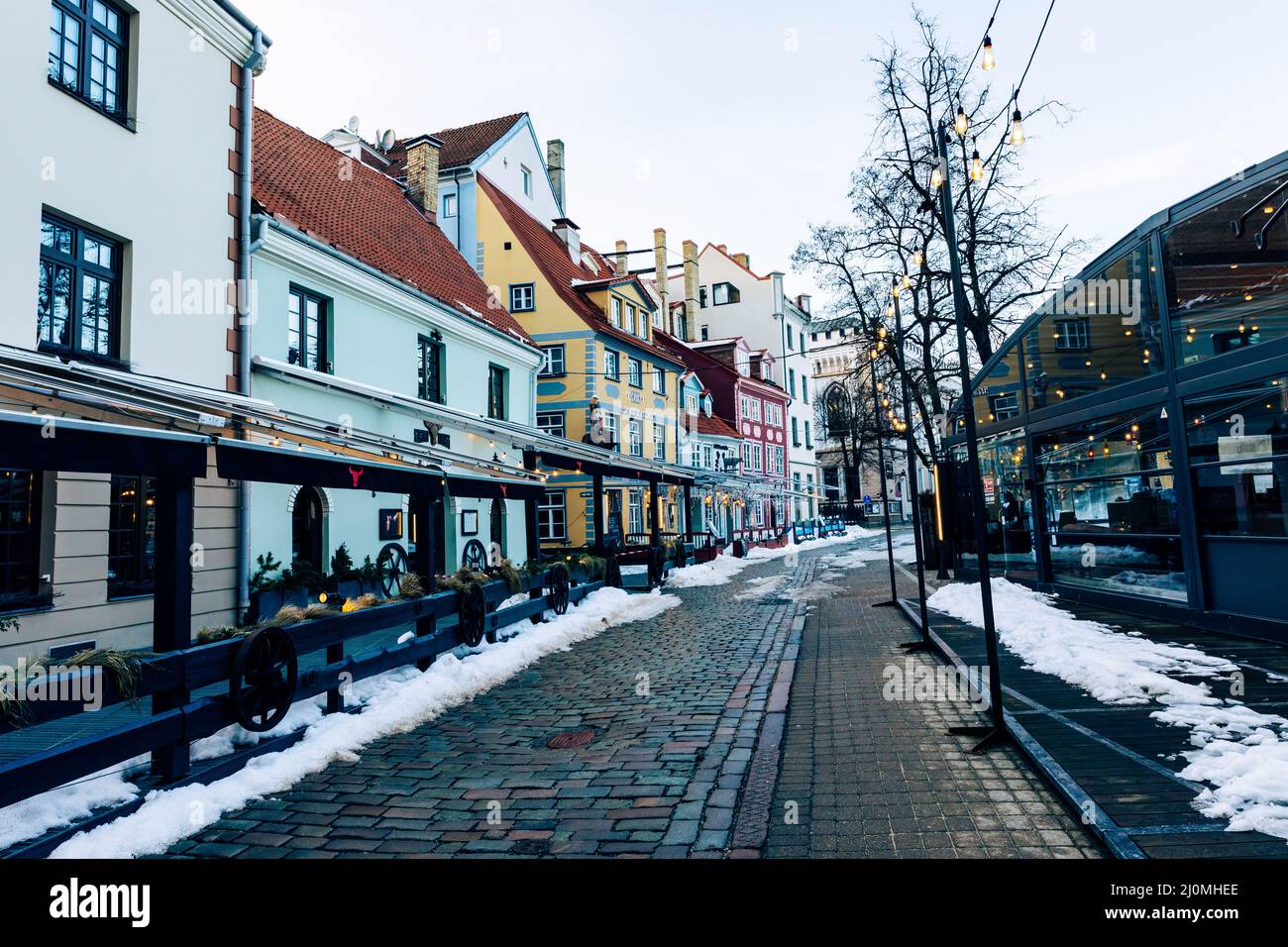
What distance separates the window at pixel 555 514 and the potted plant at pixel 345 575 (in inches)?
592

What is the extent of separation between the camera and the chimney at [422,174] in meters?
24.1

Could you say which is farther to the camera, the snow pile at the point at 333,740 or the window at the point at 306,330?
the window at the point at 306,330

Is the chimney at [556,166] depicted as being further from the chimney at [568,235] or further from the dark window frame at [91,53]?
the dark window frame at [91,53]

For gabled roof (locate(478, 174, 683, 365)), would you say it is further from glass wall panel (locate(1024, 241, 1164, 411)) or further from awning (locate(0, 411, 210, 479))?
awning (locate(0, 411, 210, 479))

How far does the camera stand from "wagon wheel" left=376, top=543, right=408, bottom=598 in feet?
47.6

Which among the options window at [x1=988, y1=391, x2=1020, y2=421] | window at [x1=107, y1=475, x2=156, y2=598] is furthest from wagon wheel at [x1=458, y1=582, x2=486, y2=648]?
window at [x1=988, y1=391, x2=1020, y2=421]

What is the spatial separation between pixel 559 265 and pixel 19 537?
2475 centimetres

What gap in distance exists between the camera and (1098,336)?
1233 centimetres

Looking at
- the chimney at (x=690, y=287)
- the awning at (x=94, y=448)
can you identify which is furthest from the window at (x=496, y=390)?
the chimney at (x=690, y=287)

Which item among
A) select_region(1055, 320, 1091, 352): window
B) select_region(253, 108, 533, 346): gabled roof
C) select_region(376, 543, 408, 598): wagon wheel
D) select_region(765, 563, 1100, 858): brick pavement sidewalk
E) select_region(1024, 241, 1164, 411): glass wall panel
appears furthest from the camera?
select_region(253, 108, 533, 346): gabled roof

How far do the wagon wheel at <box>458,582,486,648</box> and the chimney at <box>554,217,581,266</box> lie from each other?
26471 mm

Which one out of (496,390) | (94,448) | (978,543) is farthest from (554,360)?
(94,448)
